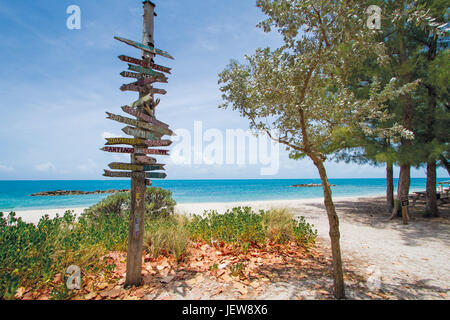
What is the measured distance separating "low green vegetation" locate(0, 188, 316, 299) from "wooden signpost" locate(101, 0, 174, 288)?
661 mm

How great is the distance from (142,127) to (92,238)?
2.72 meters

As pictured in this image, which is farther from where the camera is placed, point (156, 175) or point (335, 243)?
point (156, 175)

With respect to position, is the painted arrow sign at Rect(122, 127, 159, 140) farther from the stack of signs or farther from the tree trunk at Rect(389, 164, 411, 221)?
the tree trunk at Rect(389, 164, 411, 221)

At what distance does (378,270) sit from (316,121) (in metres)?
3.17

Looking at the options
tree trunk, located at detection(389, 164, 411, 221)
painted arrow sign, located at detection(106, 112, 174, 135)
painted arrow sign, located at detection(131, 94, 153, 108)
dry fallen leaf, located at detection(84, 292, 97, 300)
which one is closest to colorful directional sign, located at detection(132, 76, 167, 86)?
painted arrow sign, located at detection(131, 94, 153, 108)

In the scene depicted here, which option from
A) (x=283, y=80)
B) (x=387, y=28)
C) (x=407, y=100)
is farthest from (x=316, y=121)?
(x=387, y=28)

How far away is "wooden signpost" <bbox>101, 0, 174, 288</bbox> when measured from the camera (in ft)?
11.6

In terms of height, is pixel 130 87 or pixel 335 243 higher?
pixel 130 87

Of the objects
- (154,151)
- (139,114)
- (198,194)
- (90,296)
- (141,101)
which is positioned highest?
(141,101)

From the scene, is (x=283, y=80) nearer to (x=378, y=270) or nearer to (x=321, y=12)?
(x=321, y=12)

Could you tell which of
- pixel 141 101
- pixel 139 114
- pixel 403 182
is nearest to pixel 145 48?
pixel 141 101

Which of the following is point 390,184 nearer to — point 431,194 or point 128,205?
point 431,194

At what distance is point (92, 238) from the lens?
4.55 meters

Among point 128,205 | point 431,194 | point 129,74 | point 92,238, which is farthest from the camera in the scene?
point 431,194
